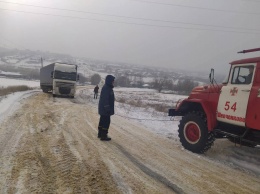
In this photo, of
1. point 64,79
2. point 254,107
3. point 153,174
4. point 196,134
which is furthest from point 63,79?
point 153,174

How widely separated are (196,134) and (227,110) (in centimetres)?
129

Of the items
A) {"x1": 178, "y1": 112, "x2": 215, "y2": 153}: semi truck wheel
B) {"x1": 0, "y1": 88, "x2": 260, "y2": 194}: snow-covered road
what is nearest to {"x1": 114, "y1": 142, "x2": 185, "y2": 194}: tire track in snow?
{"x1": 0, "y1": 88, "x2": 260, "y2": 194}: snow-covered road

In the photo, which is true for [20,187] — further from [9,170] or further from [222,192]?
[222,192]

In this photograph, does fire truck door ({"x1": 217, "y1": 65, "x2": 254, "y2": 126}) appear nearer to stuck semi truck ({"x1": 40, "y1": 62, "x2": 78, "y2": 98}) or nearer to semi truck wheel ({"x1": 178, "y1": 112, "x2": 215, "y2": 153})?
semi truck wheel ({"x1": 178, "y1": 112, "x2": 215, "y2": 153})

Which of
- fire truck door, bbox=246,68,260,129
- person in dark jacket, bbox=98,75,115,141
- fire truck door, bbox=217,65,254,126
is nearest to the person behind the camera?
fire truck door, bbox=246,68,260,129

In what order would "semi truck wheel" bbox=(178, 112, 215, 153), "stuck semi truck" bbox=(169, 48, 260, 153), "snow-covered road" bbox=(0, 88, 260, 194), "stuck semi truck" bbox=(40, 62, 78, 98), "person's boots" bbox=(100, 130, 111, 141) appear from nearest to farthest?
"snow-covered road" bbox=(0, 88, 260, 194)
"stuck semi truck" bbox=(169, 48, 260, 153)
"semi truck wheel" bbox=(178, 112, 215, 153)
"person's boots" bbox=(100, 130, 111, 141)
"stuck semi truck" bbox=(40, 62, 78, 98)

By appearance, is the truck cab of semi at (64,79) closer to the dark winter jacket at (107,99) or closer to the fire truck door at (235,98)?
the dark winter jacket at (107,99)

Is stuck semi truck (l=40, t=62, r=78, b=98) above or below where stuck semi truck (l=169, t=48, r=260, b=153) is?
below

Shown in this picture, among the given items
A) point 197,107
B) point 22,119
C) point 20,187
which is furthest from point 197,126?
point 22,119

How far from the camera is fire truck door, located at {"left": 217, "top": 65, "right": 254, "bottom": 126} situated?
6.86 meters

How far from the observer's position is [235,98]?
23.4ft

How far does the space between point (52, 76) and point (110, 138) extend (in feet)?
67.3

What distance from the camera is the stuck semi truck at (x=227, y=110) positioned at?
265 inches

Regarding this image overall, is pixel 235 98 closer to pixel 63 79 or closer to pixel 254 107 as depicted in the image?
pixel 254 107
